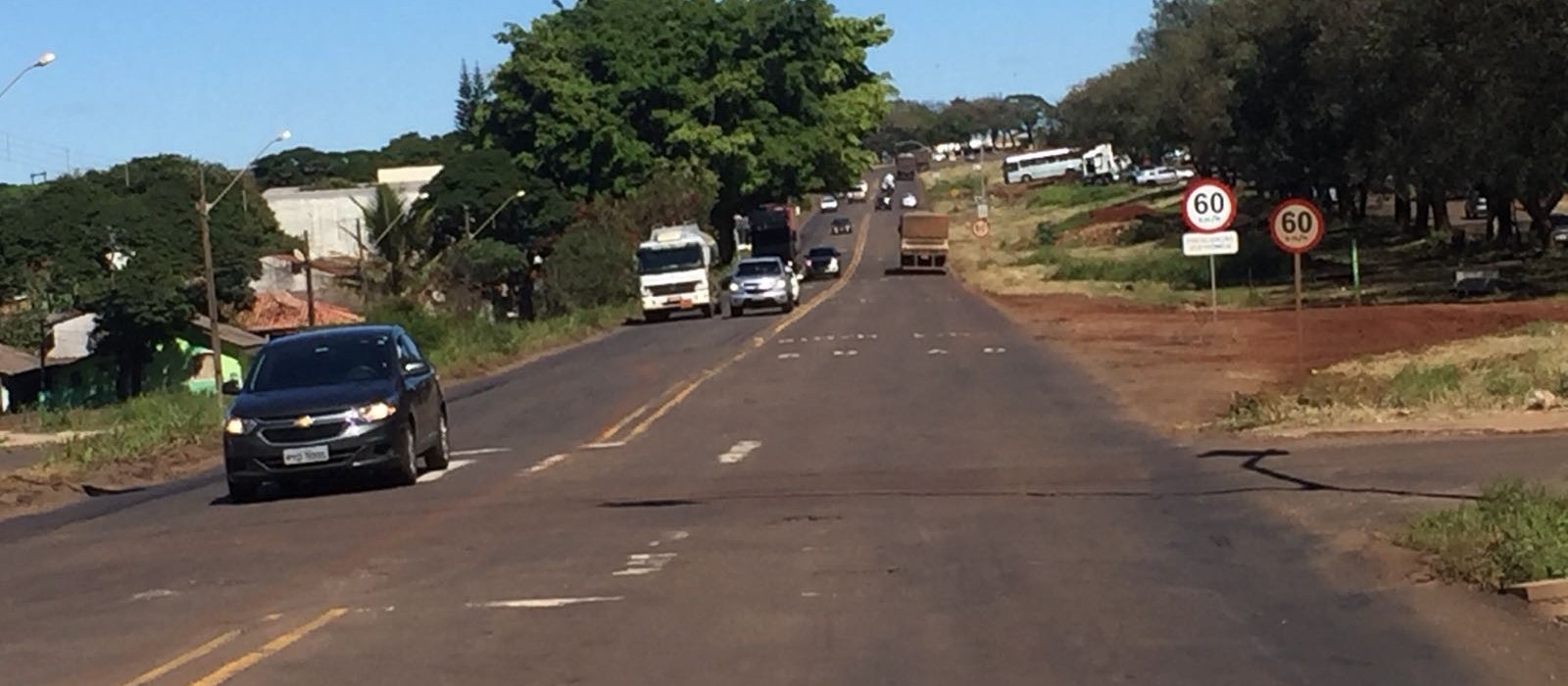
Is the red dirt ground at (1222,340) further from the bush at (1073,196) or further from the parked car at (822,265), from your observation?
the bush at (1073,196)

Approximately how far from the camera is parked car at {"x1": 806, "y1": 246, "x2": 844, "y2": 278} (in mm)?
91438

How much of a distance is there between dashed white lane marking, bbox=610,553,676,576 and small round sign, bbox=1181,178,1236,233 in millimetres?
18840

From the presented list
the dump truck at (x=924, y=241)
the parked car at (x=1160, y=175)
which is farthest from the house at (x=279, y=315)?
the parked car at (x=1160, y=175)

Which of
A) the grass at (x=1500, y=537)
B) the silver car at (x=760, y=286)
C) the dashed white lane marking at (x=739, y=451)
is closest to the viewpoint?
the grass at (x=1500, y=537)

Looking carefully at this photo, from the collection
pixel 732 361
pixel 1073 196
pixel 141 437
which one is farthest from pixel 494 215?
pixel 1073 196

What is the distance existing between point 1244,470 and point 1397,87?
36.0 m

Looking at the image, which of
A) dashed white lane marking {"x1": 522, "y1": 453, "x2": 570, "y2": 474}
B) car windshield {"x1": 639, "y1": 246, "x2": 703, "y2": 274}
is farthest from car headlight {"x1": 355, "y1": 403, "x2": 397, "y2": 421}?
car windshield {"x1": 639, "y1": 246, "x2": 703, "y2": 274}

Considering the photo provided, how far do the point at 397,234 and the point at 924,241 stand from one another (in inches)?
866

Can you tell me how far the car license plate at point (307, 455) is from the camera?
1861cm

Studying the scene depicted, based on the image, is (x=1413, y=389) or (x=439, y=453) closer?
(x=439, y=453)

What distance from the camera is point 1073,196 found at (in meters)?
140

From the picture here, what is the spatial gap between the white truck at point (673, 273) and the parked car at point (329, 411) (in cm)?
3947

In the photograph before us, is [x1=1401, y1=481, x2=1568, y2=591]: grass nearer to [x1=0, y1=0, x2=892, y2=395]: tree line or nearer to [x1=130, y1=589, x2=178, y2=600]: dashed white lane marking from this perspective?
[x1=130, y1=589, x2=178, y2=600]: dashed white lane marking

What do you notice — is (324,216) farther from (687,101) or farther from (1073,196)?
(1073,196)
